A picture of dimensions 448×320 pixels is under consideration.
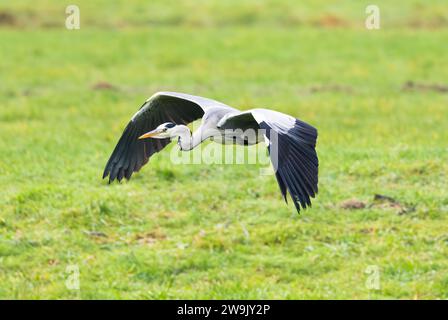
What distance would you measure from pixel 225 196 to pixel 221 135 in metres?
1.70

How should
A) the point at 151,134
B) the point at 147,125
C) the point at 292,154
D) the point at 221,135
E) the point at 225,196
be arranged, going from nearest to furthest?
the point at 292,154, the point at 151,134, the point at 221,135, the point at 147,125, the point at 225,196

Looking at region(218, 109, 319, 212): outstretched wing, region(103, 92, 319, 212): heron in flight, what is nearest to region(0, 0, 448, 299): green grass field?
region(103, 92, 319, 212): heron in flight

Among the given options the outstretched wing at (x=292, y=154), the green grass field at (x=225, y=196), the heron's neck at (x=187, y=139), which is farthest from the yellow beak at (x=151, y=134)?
the green grass field at (x=225, y=196)

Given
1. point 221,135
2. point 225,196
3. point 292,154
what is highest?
point 221,135

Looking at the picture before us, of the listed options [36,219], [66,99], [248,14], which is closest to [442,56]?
[248,14]

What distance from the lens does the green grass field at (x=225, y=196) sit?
9094mm

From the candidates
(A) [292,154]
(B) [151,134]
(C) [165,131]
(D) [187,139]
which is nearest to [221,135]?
(D) [187,139]

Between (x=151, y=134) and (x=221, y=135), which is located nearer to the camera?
(x=151, y=134)

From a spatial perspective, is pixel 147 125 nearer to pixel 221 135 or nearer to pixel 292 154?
pixel 221 135

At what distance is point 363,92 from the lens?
1777cm

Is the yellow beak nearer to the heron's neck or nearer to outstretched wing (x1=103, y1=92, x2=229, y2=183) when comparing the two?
the heron's neck

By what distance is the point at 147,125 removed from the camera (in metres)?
9.91
